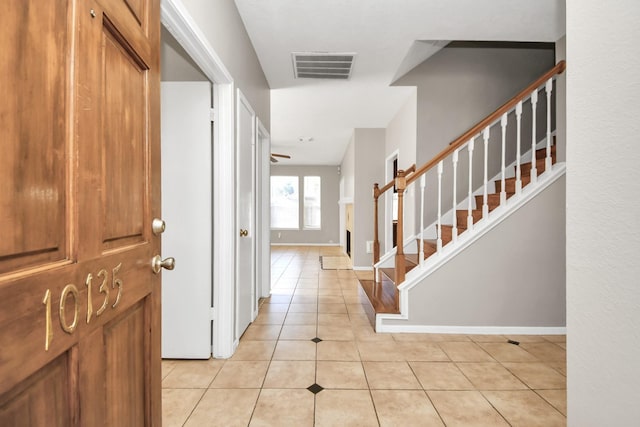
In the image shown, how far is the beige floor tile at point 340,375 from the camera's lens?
1.90m

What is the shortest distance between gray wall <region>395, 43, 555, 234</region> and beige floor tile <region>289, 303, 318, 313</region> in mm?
1698

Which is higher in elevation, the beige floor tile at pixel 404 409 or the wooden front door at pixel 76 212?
the wooden front door at pixel 76 212

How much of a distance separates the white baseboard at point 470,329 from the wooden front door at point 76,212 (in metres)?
2.09

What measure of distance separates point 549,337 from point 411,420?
1826mm

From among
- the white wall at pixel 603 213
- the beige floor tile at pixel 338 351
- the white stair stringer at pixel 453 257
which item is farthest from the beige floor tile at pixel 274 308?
the white wall at pixel 603 213

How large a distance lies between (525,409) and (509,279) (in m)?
1.25

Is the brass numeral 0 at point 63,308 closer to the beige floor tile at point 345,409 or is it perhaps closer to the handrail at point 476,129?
the beige floor tile at point 345,409

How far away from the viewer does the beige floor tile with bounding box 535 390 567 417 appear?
1.69 meters

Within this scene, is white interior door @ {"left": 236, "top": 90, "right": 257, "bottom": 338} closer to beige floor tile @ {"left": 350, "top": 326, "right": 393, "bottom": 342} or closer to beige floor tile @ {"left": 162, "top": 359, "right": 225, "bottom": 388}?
beige floor tile @ {"left": 162, "top": 359, "right": 225, "bottom": 388}

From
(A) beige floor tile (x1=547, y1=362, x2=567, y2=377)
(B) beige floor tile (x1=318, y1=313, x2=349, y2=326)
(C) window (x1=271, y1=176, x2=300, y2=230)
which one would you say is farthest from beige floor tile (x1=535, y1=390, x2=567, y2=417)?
(C) window (x1=271, y1=176, x2=300, y2=230)

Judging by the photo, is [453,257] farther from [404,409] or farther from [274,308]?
[274,308]

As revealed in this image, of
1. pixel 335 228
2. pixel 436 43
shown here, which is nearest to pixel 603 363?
pixel 436 43

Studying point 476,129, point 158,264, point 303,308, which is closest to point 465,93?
point 476,129

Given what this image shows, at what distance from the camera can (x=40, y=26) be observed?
59 cm
